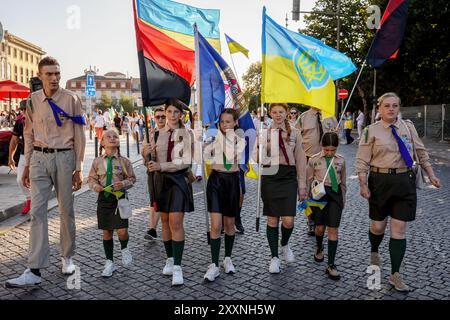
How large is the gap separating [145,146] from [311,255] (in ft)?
7.54

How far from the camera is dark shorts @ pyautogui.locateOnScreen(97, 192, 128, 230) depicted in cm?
481

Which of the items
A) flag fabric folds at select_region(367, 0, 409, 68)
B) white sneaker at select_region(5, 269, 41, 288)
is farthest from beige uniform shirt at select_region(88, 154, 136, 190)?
flag fabric folds at select_region(367, 0, 409, 68)

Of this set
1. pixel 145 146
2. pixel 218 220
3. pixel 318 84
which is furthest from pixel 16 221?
pixel 318 84

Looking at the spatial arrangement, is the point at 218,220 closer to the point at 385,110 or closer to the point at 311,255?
the point at 311,255

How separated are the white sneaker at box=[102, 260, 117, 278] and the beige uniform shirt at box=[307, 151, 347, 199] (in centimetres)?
232

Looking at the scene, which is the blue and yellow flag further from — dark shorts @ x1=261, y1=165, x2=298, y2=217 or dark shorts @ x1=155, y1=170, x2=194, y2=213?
dark shorts @ x1=155, y1=170, x2=194, y2=213

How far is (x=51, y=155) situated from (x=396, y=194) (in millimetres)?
3363

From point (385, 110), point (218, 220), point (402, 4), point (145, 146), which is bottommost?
point (218, 220)

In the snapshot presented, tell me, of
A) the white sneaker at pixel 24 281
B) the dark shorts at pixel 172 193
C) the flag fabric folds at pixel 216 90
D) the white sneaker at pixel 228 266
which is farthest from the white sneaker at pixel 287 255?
the white sneaker at pixel 24 281

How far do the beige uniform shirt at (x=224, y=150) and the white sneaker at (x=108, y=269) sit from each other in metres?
1.42

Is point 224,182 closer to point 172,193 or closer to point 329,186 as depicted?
point 172,193
